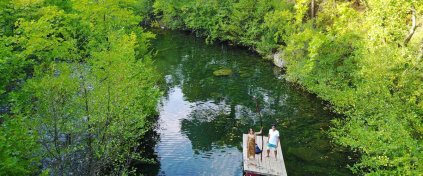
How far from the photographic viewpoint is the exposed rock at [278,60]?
45750mm

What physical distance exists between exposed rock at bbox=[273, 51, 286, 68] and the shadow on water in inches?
55.4

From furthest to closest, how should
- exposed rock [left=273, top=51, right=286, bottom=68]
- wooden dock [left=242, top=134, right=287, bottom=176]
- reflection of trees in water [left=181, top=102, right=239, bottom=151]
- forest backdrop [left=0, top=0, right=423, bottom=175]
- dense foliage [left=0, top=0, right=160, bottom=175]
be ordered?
exposed rock [left=273, top=51, right=286, bottom=68]
reflection of trees in water [left=181, top=102, right=239, bottom=151]
wooden dock [left=242, top=134, right=287, bottom=176]
forest backdrop [left=0, top=0, right=423, bottom=175]
dense foliage [left=0, top=0, right=160, bottom=175]

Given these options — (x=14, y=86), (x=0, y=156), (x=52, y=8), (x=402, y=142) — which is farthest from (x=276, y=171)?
(x=52, y=8)

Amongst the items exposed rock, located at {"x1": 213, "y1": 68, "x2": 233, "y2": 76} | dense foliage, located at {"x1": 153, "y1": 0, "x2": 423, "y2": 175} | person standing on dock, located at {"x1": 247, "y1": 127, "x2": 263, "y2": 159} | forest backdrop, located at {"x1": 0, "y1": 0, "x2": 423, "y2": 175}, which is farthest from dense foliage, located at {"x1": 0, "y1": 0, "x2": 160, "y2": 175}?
exposed rock, located at {"x1": 213, "y1": 68, "x2": 233, "y2": 76}

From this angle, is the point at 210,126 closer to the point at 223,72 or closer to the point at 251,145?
the point at 251,145

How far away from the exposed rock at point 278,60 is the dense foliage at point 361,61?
62 cm

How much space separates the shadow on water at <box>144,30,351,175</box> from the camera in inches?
959

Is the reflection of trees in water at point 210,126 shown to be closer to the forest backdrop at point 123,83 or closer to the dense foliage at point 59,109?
the forest backdrop at point 123,83

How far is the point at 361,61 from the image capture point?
2695 cm

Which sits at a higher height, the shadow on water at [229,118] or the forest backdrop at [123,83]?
the forest backdrop at [123,83]

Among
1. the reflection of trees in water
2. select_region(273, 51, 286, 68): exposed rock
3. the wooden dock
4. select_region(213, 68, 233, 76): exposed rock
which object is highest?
select_region(273, 51, 286, 68): exposed rock

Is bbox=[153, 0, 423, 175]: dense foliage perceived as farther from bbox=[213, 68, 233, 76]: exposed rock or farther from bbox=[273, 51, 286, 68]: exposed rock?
bbox=[213, 68, 233, 76]: exposed rock

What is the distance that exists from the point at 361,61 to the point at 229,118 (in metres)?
11.5

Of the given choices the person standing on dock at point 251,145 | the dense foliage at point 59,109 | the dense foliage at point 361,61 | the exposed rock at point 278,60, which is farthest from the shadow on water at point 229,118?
the dense foliage at point 59,109
